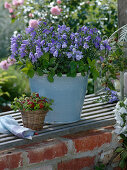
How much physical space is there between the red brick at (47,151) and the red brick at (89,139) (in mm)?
86

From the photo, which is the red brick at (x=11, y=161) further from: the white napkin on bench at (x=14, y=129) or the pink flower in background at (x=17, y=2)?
the pink flower in background at (x=17, y=2)

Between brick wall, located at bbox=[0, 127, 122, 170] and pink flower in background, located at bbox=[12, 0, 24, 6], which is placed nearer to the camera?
brick wall, located at bbox=[0, 127, 122, 170]

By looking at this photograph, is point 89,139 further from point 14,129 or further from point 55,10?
point 55,10

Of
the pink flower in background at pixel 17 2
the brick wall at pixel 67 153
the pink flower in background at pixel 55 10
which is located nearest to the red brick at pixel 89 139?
the brick wall at pixel 67 153

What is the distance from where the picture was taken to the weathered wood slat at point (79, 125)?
1.88 m

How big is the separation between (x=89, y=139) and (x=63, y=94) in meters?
0.32

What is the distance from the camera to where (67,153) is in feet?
6.23

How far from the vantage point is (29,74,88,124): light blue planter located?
2053 millimetres

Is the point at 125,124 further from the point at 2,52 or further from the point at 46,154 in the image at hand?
the point at 2,52

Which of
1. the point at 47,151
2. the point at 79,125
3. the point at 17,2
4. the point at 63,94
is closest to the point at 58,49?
the point at 63,94

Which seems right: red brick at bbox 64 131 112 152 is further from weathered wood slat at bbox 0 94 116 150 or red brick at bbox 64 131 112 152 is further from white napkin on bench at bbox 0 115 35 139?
white napkin on bench at bbox 0 115 35 139

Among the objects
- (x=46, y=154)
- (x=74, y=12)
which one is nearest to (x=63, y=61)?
(x=46, y=154)

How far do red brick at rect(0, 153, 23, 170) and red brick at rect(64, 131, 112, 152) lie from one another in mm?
334

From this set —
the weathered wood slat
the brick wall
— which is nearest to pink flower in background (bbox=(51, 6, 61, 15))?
the weathered wood slat
